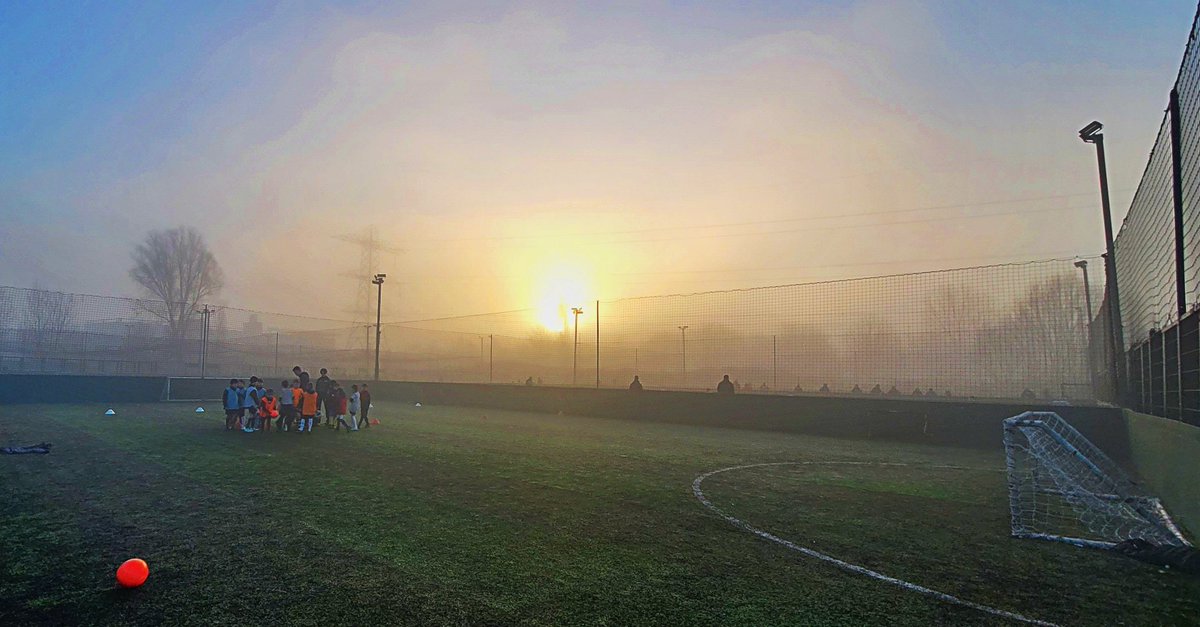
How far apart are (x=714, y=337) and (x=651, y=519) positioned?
1295 centimetres

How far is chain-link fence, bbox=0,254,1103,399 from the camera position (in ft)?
46.3

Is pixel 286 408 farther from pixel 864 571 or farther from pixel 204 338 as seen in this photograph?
pixel 204 338

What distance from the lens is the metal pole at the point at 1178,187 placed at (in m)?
6.39

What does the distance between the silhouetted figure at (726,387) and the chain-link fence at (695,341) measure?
258mm

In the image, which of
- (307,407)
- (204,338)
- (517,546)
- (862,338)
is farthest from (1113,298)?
(204,338)

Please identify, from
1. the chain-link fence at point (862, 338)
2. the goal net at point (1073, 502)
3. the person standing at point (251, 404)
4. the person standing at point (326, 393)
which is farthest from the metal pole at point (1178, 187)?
the person standing at point (251, 404)

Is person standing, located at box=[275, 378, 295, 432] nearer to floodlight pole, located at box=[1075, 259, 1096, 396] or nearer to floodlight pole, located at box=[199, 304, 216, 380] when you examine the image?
floodlight pole, located at box=[199, 304, 216, 380]

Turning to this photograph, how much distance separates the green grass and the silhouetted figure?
8203 millimetres

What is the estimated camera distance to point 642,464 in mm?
10117

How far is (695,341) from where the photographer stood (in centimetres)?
1938

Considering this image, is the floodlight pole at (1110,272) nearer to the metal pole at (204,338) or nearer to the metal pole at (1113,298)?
the metal pole at (1113,298)

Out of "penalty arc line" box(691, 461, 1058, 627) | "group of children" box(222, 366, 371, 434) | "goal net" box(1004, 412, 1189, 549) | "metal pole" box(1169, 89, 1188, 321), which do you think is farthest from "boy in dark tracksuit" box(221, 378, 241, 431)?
"metal pole" box(1169, 89, 1188, 321)

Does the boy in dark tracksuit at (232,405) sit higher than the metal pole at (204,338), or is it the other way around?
the metal pole at (204,338)

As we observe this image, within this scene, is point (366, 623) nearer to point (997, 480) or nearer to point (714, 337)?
point (997, 480)
